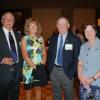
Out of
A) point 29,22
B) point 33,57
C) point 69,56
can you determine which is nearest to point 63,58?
point 69,56

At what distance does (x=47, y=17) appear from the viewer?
13.5m

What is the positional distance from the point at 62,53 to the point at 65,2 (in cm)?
974

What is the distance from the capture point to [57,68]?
3705 mm

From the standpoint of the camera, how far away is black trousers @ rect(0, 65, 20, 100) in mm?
3695

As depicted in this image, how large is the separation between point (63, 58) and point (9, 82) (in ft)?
2.71

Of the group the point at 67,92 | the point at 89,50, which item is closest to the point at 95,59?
the point at 89,50

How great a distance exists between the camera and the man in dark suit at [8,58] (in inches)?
144

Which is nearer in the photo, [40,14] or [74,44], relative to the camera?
[74,44]

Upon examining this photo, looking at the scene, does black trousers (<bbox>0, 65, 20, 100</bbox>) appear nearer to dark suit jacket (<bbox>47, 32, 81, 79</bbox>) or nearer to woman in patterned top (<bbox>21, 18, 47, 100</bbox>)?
woman in patterned top (<bbox>21, 18, 47, 100</bbox>)

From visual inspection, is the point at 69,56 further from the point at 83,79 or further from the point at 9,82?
the point at 9,82

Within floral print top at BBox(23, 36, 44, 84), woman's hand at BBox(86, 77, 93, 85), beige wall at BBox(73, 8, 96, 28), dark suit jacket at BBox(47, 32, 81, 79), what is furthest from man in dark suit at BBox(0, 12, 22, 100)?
beige wall at BBox(73, 8, 96, 28)

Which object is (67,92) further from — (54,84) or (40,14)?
(40,14)

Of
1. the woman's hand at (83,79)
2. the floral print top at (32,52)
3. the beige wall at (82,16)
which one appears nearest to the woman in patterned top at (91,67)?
the woman's hand at (83,79)

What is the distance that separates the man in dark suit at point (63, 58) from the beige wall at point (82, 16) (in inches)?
387
